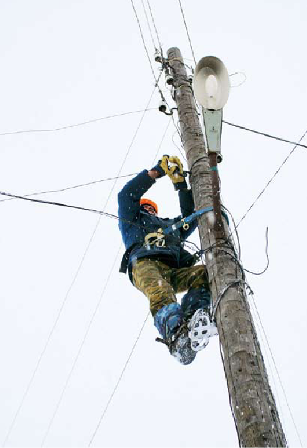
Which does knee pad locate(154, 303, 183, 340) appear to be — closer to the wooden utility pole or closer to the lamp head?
the wooden utility pole

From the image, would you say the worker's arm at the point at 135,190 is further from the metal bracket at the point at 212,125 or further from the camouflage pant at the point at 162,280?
the metal bracket at the point at 212,125

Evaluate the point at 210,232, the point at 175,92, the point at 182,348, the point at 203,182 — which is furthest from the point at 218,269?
the point at 175,92

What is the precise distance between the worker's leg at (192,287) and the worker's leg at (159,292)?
0.10 metres

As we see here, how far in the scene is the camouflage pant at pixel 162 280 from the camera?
3.95 meters

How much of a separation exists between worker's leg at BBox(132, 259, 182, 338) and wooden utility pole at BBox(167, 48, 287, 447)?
1.41 feet

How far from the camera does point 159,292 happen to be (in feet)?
13.1

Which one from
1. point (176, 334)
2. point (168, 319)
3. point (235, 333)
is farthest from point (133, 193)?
point (235, 333)

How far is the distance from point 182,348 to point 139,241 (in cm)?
134

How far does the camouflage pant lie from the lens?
3.95 m

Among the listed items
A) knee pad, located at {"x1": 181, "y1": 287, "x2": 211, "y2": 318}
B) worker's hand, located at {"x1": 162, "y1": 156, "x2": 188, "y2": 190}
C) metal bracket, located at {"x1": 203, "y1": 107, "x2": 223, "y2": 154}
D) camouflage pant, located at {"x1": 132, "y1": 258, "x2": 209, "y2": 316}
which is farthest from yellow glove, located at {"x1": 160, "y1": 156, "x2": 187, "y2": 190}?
metal bracket, located at {"x1": 203, "y1": 107, "x2": 223, "y2": 154}

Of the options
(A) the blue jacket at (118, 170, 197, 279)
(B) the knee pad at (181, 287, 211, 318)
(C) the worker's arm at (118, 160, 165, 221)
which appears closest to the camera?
(B) the knee pad at (181, 287, 211, 318)

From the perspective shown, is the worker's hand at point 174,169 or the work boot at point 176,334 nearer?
the work boot at point 176,334

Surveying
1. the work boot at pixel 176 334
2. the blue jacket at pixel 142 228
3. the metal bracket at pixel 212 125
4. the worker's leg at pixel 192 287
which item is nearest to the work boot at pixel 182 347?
the work boot at pixel 176 334

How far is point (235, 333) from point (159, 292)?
3.68 ft
